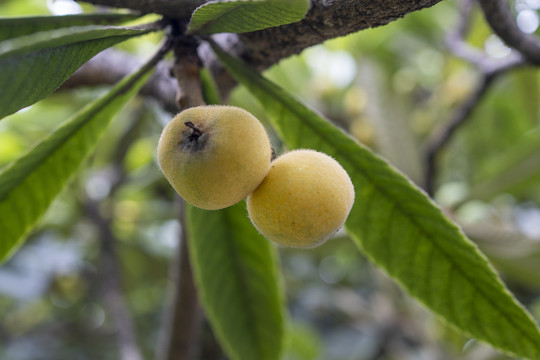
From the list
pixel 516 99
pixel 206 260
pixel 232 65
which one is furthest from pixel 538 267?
pixel 232 65

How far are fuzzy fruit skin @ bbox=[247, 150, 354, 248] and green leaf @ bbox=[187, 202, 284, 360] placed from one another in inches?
14.3

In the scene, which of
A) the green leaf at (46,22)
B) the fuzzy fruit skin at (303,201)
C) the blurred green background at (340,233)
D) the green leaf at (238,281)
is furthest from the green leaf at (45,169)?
the blurred green background at (340,233)

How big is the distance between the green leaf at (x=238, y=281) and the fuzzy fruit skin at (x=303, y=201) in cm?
36

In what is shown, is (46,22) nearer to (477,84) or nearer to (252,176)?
(252,176)

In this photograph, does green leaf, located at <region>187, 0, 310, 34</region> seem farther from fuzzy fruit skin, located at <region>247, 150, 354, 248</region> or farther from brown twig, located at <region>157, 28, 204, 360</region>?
brown twig, located at <region>157, 28, 204, 360</region>

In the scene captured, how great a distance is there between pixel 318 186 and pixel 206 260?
1.64 feet

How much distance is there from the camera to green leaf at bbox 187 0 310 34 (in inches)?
23.3

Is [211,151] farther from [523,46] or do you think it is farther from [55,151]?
[523,46]

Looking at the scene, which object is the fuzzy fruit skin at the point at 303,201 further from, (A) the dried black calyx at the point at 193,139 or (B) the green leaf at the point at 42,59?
(B) the green leaf at the point at 42,59

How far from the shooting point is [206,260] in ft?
3.64

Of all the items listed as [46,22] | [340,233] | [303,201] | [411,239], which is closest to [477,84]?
[340,233]

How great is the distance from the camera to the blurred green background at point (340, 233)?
2.09 m

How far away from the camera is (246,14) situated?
64 cm

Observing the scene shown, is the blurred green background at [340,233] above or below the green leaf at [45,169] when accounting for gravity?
below
